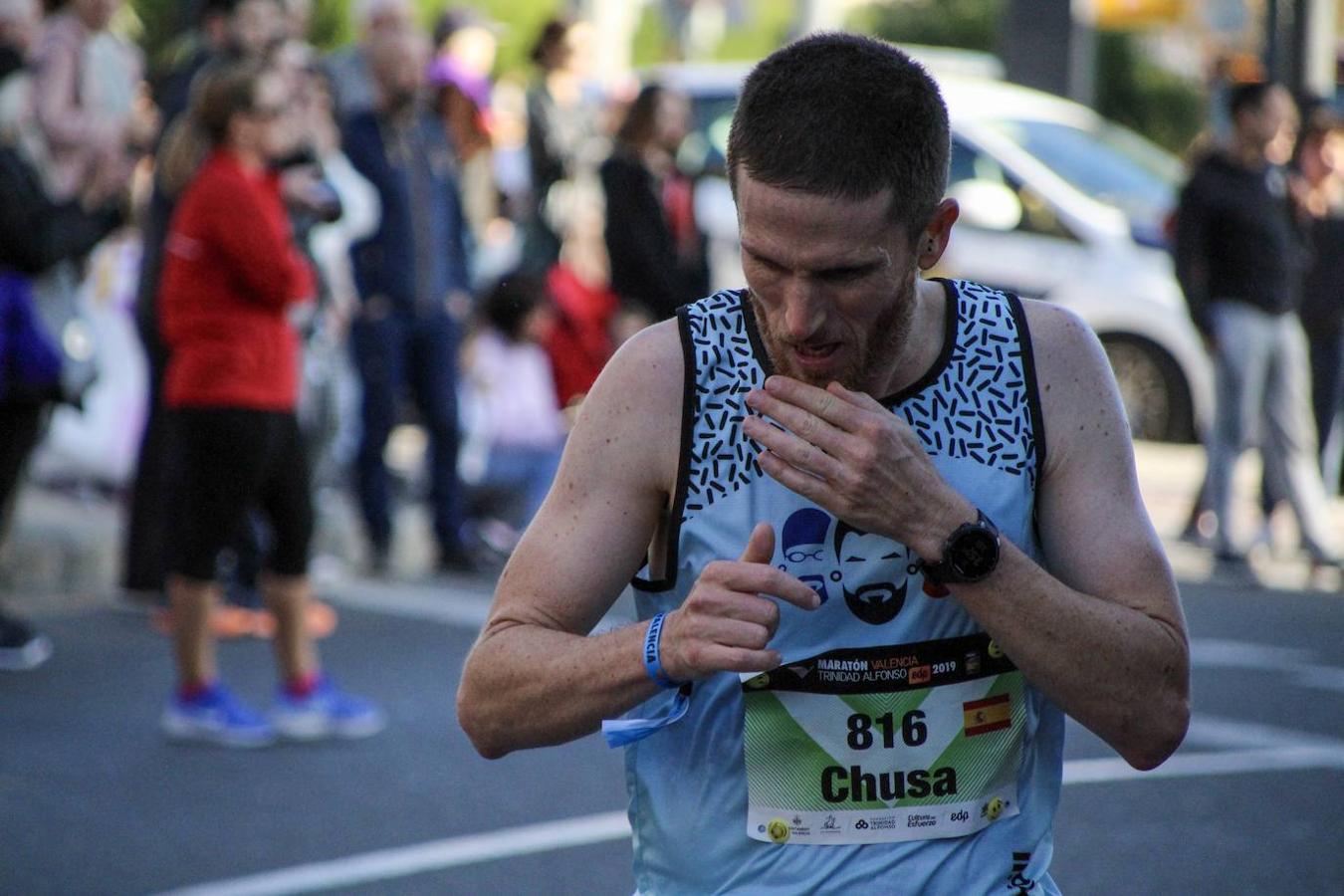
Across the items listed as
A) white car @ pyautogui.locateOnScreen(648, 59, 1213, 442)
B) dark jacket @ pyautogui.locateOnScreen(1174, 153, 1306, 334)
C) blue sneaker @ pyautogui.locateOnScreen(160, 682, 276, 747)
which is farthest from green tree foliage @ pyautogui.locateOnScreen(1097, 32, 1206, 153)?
blue sneaker @ pyautogui.locateOnScreen(160, 682, 276, 747)

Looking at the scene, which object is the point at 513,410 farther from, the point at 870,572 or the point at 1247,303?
the point at 870,572

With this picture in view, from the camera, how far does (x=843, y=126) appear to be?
2.44 metres

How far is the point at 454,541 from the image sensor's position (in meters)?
9.93

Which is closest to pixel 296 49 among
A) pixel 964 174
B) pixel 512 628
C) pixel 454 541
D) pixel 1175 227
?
pixel 454 541

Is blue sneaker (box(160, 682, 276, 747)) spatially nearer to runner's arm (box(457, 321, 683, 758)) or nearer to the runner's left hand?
runner's arm (box(457, 321, 683, 758))

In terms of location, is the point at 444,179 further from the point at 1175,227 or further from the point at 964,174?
the point at 964,174

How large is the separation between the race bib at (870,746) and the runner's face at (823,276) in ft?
1.18

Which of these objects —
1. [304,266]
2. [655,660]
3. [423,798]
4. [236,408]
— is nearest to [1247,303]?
[304,266]

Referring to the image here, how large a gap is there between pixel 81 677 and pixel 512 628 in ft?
17.5

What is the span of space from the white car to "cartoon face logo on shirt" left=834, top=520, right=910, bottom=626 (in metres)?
10.9

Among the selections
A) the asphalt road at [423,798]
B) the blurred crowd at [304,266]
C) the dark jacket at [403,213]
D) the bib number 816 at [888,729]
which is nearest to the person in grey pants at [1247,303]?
the asphalt road at [423,798]

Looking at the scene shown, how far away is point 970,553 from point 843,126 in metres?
0.51

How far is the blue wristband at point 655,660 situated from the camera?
2436mm

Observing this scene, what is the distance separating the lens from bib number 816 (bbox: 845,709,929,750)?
2607 millimetres
